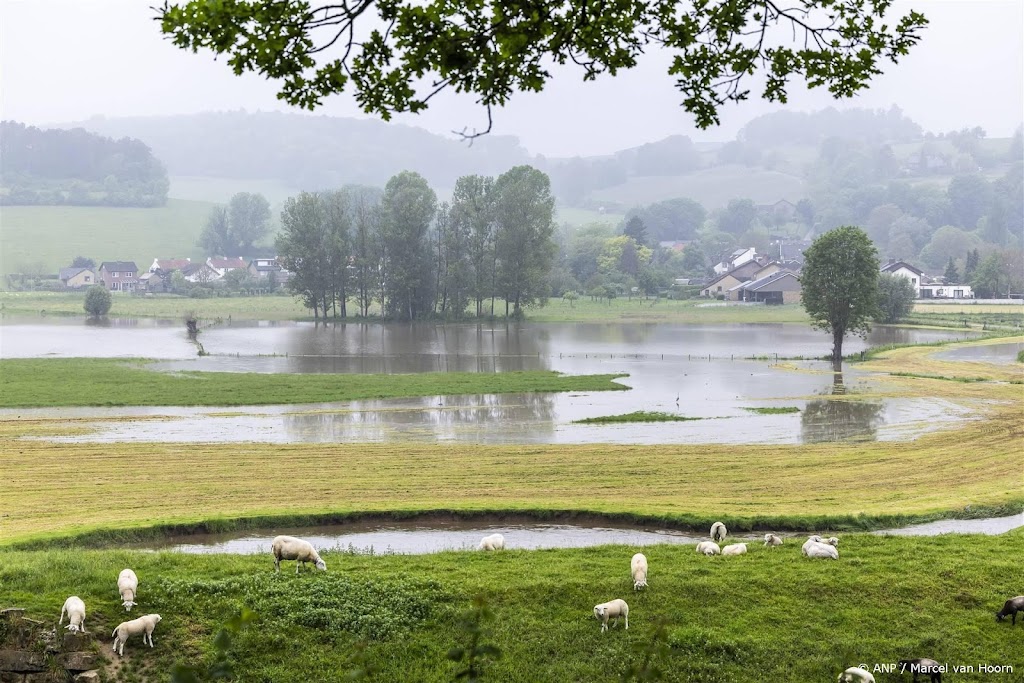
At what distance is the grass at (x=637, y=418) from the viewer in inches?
1750

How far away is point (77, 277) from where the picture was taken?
554 feet

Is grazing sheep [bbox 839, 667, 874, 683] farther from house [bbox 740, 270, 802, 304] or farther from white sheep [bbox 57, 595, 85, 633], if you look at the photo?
house [bbox 740, 270, 802, 304]

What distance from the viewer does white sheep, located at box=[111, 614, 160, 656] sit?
44.5 feet

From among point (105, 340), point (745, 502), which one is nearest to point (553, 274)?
point (105, 340)

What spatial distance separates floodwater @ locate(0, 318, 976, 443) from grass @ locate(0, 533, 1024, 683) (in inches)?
851

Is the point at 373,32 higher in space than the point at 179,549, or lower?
higher

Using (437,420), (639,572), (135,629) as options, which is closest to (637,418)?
(437,420)

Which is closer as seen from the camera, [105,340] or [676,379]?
[676,379]

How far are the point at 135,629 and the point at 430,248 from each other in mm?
107540

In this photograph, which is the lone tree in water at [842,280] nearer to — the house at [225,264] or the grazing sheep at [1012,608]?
the grazing sheep at [1012,608]

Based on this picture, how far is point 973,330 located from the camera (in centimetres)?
10088

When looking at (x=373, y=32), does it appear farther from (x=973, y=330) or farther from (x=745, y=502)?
(x=973, y=330)

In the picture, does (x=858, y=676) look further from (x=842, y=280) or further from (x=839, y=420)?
(x=842, y=280)

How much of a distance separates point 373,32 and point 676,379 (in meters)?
52.6
